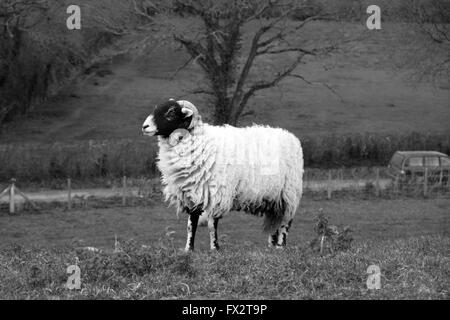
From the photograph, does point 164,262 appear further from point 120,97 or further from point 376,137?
point 120,97

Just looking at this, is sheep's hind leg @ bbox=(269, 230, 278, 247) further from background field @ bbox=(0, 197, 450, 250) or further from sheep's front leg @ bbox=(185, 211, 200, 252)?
background field @ bbox=(0, 197, 450, 250)

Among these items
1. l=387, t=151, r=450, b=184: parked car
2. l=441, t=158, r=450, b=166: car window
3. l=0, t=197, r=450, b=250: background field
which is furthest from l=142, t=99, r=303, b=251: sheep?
l=441, t=158, r=450, b=166: car window

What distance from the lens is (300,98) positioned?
42.3 metres

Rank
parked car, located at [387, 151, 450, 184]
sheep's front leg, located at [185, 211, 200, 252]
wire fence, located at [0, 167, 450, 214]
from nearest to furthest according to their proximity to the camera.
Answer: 1. sheep's front leg, located at [185, 211, 200, 252]
2. wire fence, located at [0, 167, 450, 214]
3. parked car, located at [387, 151, 450, 184]

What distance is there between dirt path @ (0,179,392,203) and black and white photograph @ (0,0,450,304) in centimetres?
15

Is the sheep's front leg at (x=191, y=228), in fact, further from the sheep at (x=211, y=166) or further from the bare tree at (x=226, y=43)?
the bare tree at (x=226, y=43)

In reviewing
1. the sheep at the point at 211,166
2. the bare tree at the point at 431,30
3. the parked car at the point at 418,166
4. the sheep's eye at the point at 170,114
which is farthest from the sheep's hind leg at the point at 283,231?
the bare tree at the point at 431,30

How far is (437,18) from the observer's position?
112ft

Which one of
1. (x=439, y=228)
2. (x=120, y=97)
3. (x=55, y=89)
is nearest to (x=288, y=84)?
(x=120, y=97)

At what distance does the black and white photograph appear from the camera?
8.46 m

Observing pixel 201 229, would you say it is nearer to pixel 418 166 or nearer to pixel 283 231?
pixel 283 231

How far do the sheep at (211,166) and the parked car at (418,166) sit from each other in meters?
16.6

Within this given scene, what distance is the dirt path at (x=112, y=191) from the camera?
26458 mm

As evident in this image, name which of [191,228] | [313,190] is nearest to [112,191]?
[313,190]
